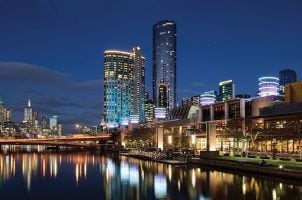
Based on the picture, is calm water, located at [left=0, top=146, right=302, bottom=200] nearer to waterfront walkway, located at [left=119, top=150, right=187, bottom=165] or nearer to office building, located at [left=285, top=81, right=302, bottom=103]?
waterfront walkway, located at [left=119, top=150, right=187, bottom=165]

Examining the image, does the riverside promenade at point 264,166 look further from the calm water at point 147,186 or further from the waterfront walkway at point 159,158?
the waterfront walkway at point 159,158

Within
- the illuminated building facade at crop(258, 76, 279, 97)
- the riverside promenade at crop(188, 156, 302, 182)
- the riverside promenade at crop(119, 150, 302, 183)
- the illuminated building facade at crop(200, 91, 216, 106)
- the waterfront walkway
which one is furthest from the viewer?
the illuminated building facade at crop(200, 91, 216, 106)

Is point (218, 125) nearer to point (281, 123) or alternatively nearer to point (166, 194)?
point (281, 123)

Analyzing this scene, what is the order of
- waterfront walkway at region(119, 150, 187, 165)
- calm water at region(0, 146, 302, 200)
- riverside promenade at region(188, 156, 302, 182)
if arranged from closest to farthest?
calm water at region(0, 146, 302, 200) → riverside promenade at region(188, 156, 302, 182) → waterfront walkway at region(119, 150, 187, 165)

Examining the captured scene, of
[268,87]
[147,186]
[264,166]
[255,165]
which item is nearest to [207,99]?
[268,87]

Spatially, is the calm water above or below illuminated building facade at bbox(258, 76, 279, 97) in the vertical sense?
below

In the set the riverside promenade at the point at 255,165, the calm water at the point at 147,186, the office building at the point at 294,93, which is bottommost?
the calm water at the point at 147,186

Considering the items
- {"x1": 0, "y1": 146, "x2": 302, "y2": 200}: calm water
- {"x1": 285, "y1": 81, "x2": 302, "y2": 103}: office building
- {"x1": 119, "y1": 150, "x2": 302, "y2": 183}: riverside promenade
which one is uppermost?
{"x1": 285, "y1": 81, "x2": 302, "y2": 103}: office building

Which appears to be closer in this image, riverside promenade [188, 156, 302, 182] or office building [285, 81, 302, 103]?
riverside promenade [188, 156, 302, 182]

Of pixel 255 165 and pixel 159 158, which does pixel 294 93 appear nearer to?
pixel 255 165

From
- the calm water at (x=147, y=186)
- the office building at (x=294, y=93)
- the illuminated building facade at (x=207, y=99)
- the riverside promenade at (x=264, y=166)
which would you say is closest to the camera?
the calm water at (x=147, y=186)

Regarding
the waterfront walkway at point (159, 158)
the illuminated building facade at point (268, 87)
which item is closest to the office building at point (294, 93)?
the illuminated building facade at point (268, 87)

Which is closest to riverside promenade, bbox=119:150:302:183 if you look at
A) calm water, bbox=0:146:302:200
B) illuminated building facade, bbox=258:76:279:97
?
calm water, bbox=0:146:302:200

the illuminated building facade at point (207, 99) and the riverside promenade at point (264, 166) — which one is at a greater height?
the illuminated building facade at point (207, 99)
